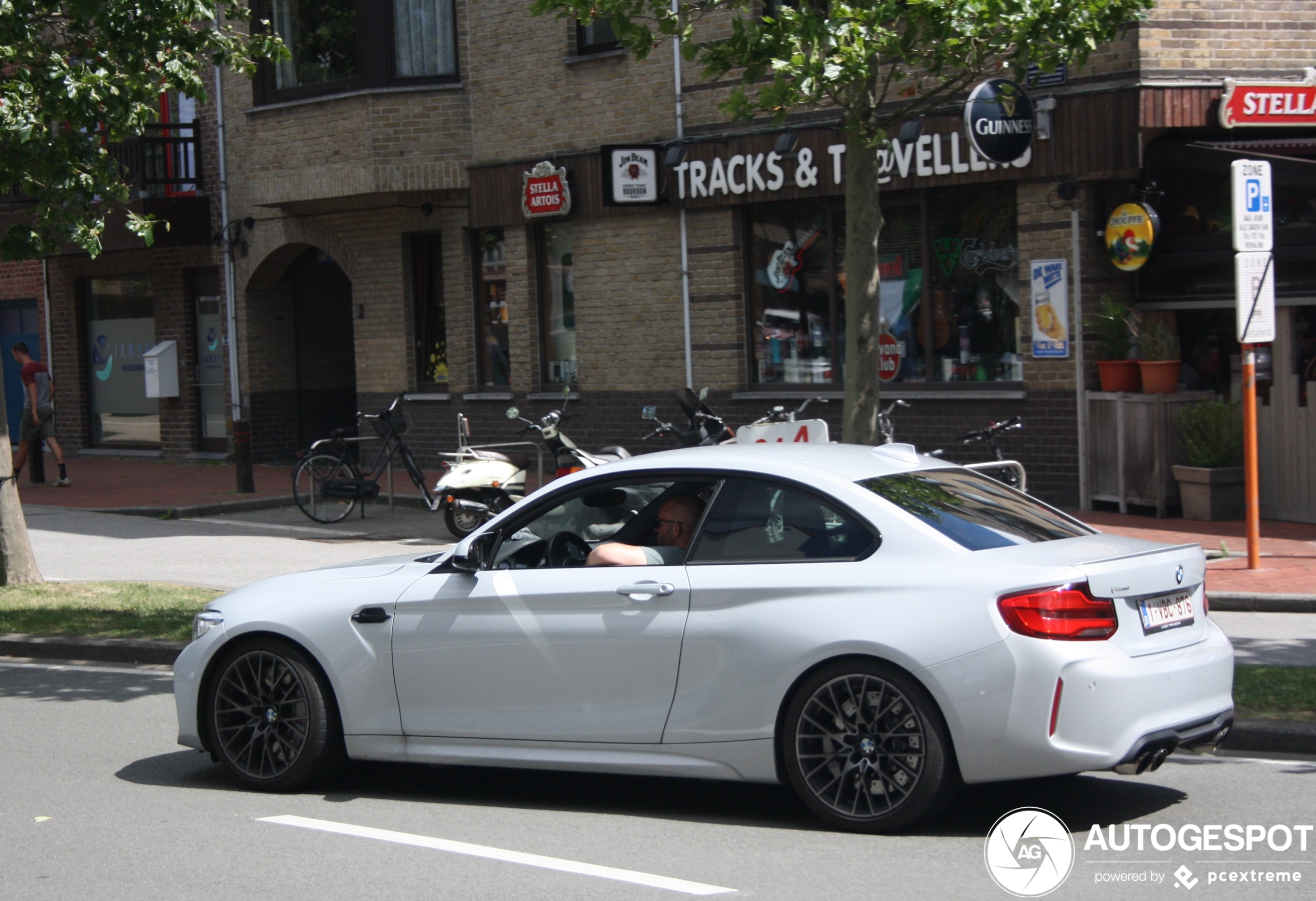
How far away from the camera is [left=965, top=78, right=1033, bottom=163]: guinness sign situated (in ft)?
46.1

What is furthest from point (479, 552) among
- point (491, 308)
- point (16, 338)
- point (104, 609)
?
point (16, 338)

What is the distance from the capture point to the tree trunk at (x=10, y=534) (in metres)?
12.1

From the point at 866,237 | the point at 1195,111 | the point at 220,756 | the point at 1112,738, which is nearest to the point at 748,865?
the point at 1112,738

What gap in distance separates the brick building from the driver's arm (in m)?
5.91

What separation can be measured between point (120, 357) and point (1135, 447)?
17.7 metres

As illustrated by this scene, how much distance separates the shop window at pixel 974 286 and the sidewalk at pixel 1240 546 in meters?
2.01

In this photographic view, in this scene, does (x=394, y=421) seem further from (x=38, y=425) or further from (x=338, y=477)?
(x=38, y=425)

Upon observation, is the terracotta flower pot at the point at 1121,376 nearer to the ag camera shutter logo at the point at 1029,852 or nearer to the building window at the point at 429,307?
the ag camera shutter logo at the point at 1029,852

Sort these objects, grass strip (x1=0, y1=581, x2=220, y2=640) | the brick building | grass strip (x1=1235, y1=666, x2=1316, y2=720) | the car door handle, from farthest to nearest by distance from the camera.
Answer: the brick building < grass strip (x1=0, y1=581, x2=220, y2=640) < grass strip (x1=1235, y1=666, x2=1316, y2=720) < the car door handle

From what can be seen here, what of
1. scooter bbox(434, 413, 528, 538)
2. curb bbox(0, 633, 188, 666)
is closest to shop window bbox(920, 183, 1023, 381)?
scooter bbox(434, 413, 528, 538)

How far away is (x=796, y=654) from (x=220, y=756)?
9.18ft

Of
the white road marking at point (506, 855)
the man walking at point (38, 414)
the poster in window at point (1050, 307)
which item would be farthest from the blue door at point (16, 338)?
the white road marking at point (506, 855)

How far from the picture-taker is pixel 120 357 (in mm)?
25297

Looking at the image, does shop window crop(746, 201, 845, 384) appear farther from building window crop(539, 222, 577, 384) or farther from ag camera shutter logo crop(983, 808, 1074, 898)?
ag camera shutter logo crop(983, 808, 1074, 898)
